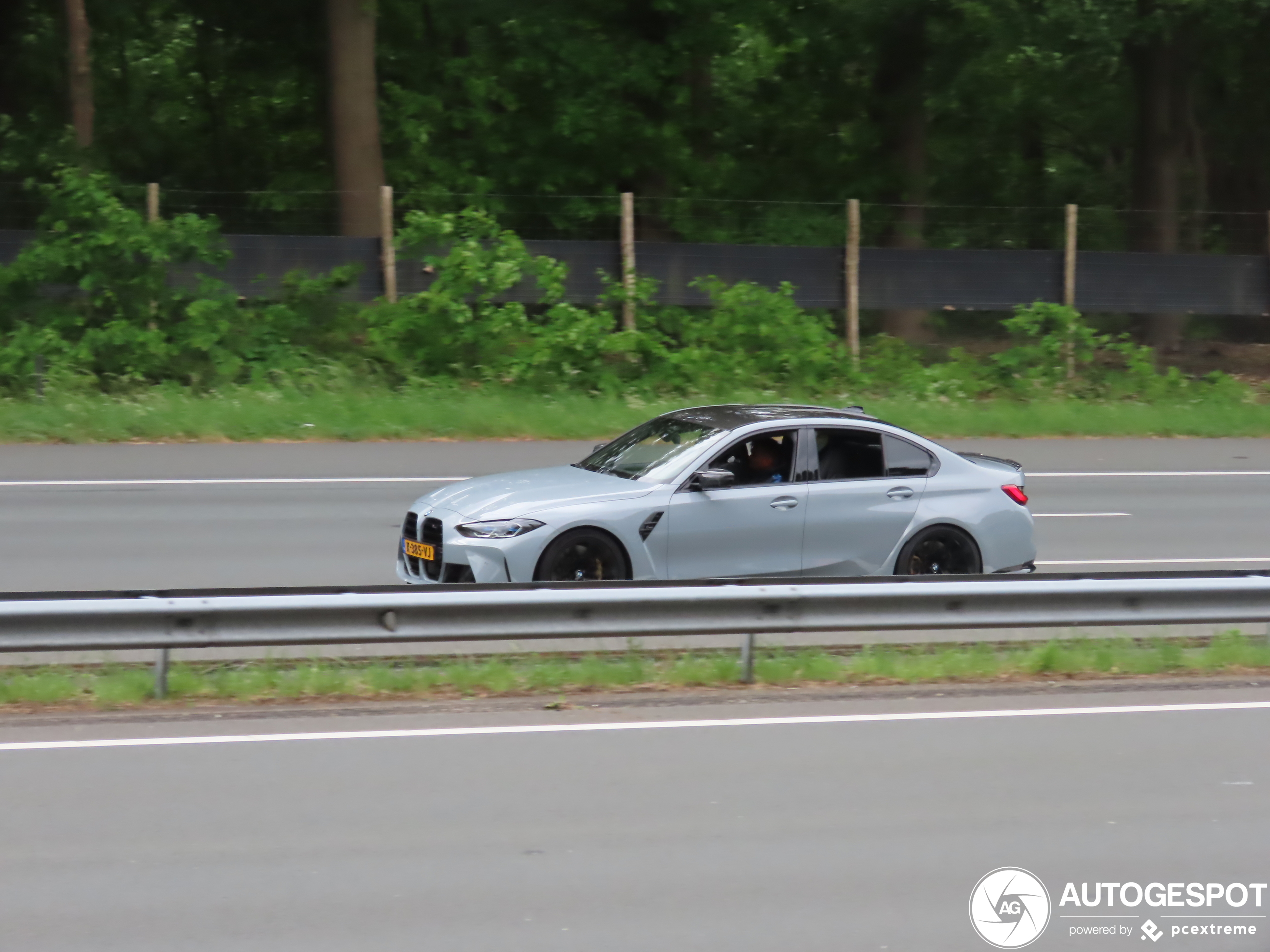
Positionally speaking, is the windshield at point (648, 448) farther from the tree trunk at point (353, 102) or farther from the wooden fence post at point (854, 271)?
the tree trunk at point (353, 102)

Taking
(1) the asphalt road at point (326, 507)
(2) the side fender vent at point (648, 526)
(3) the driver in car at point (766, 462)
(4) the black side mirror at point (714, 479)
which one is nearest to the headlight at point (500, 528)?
(2) the side fender vent at point (648, 526)

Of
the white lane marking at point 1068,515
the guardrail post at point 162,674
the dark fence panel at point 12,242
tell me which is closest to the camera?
the guardrail post at point 162,674

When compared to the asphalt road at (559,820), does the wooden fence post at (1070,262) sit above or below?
above

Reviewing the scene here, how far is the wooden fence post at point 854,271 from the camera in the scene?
23.1m

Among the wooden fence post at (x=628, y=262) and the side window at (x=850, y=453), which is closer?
the side window at (x=850, y=453)

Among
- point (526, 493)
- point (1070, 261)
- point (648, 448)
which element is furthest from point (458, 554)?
point (1070, 261)

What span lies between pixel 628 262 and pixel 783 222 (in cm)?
559

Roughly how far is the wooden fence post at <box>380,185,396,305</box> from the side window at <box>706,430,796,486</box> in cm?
1272

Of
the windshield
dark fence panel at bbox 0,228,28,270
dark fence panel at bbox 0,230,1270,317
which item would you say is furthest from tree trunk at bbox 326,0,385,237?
the windshield

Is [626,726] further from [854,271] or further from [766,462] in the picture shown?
[854,271]

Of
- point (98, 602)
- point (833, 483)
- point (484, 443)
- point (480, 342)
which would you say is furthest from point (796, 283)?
point (98, 602)

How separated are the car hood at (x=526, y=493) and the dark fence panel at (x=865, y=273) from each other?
1219 cm

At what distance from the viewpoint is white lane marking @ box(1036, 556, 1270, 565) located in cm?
1215

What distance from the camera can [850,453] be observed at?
1052 centimetres
